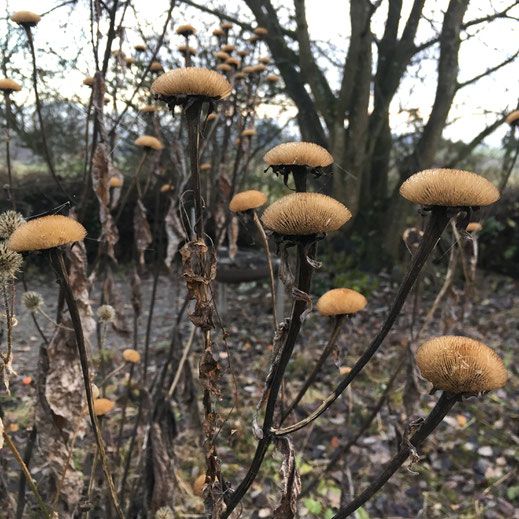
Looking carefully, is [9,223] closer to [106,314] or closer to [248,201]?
[248,201]

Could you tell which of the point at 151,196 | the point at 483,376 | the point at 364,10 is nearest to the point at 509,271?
the point at 364,10

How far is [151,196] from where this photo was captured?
589 centimetres

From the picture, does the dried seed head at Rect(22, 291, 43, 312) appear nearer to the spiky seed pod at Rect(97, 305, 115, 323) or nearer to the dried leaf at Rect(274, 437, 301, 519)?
the spiky seed pod at Rect(97, 305, 115, 323)

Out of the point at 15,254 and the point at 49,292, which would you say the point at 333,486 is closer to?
the point at 15,254

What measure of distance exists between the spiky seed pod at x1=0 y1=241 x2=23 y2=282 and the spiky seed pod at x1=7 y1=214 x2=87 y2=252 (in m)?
0.09

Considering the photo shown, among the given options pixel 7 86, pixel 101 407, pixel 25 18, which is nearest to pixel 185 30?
pixel 25 18

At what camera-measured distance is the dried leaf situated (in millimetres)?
699

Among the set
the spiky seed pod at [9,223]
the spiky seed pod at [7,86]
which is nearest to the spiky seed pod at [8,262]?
the spiky seed pod at [9,223]

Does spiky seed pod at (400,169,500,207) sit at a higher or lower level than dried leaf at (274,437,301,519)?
higher

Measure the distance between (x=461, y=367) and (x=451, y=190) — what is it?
0.24m

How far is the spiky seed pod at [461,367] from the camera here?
0.63m

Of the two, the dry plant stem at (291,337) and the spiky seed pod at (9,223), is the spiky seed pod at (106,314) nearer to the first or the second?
the spiky seed pod at (9,223)

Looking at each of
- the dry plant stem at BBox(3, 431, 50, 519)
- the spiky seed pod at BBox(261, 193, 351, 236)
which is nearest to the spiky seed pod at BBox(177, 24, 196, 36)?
the spiky seed pod at BBox(261, 193, 351, 236)

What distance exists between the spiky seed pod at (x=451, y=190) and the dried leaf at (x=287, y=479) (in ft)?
1.34
